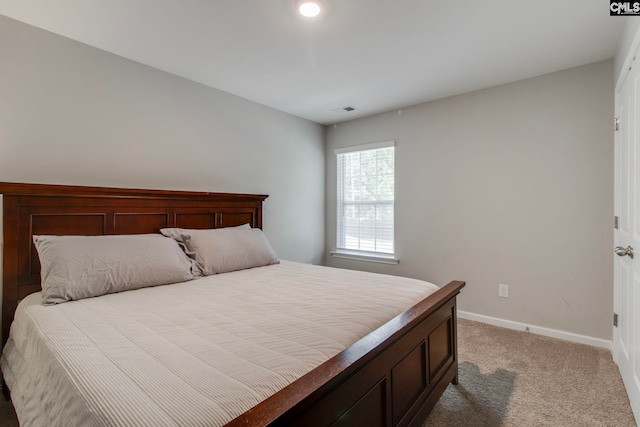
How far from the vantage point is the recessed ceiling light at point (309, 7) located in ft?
6.08

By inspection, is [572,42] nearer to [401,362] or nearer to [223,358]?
[401,362]

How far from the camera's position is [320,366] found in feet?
3.37

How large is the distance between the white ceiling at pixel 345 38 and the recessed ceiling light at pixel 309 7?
61mm

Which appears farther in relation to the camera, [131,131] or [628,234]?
[131,131]

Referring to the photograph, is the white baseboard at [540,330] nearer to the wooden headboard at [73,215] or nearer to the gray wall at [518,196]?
the gray wall at [518,196]

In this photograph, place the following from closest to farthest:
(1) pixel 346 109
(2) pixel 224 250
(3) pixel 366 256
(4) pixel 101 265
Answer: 1. (4) pixel 101 265
2. (2) pixel 224 250
3. (1) pixel 346 109
4. (3) pixel 366 256

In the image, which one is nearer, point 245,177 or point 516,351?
point 516,351

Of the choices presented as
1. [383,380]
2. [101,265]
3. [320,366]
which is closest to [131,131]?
[101,265]

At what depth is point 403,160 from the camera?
12.4ft

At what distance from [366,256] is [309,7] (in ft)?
9.59

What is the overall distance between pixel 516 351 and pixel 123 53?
12.9 ft

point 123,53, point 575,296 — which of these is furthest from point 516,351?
point 123,53

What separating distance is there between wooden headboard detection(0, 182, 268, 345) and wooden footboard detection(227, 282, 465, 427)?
2.11 meters

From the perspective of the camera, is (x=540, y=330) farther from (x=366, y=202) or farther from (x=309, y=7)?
(x=309, y=7)
